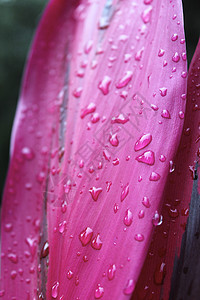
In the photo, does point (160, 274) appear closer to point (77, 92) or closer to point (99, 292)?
point (99, 292)

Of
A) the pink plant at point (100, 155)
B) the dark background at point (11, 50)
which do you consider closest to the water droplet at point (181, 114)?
the pink plant at point (100, 155)

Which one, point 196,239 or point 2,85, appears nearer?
point 196,239

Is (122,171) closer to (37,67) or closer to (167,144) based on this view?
(167,144)

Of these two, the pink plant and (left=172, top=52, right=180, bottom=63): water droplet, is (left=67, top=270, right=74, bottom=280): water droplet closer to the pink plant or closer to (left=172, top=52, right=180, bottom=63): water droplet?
the pink plant

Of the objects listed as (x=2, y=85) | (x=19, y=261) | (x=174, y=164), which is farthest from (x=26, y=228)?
(x=2, y=85)

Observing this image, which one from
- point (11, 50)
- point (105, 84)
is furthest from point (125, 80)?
point (11, 50)

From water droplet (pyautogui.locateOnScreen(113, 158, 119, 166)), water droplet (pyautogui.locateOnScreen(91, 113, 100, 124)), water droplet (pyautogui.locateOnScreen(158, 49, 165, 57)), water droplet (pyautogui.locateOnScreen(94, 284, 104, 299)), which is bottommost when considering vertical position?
water droplet (pyautogui.locateOnScreen(94, 284, 104, 299))

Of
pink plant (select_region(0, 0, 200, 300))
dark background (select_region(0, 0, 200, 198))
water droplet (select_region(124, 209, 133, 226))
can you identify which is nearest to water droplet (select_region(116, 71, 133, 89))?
pink plant (select_region(0, 0, 200, 300))
